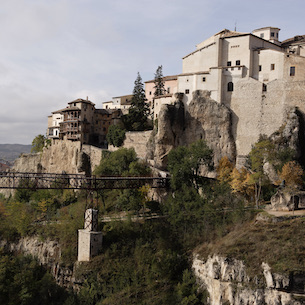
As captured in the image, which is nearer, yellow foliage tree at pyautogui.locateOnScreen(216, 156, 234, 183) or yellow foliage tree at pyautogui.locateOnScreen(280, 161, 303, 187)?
yellow foliage tree at pyautogui.locateOnScreen(280, 161, 303, 187)

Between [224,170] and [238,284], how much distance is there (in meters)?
18.7

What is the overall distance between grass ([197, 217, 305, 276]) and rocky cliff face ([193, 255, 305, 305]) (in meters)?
0.56

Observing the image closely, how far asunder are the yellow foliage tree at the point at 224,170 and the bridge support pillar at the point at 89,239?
1555cm

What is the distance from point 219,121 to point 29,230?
93.5 feet

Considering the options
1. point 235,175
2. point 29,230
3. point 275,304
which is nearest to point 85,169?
point 29,230

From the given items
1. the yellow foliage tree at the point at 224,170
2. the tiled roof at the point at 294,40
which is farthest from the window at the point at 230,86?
the tiled roof at the point at 294,40

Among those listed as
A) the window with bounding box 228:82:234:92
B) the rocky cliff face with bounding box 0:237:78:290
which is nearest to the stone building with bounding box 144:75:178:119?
the window with bounding box 228:82:234:92

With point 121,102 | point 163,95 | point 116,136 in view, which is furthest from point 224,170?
point 121,102

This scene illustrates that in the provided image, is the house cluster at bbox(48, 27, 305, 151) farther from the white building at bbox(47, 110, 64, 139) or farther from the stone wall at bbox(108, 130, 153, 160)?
the white building at bbox(47, 110, 64, 139)

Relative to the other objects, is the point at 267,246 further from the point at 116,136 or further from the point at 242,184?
the point at 116,136

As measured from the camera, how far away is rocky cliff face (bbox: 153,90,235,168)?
51688mm

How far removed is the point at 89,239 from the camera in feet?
129

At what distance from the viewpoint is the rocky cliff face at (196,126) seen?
170 ft

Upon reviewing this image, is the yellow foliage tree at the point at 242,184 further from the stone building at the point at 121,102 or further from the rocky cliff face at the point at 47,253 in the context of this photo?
the stone building at the point at 121,102
